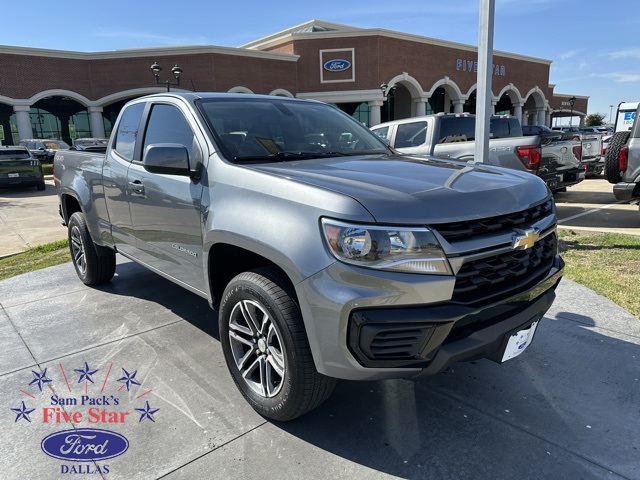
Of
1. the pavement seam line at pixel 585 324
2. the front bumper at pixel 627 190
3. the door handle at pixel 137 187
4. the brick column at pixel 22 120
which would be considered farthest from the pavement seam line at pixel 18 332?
the brick column at pixel 22 120

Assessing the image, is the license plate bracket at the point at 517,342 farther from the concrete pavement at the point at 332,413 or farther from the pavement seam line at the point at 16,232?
the pavement seam line at the point at 16,232

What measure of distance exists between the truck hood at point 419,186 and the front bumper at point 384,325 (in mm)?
312

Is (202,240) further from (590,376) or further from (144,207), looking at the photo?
(590,376)

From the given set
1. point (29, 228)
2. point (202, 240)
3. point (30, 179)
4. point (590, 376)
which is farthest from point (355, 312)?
point (30, 179)

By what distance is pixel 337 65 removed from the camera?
37.5 meters

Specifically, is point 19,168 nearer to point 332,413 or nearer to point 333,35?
point 332,413

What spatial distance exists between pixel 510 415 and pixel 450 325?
105 cm

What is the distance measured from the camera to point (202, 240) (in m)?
3.02

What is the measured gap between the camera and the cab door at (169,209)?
3117mm

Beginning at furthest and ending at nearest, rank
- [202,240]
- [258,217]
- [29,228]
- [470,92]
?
1. [470,92]
2. [29,228]
3. [202,240]
4. [258,217]

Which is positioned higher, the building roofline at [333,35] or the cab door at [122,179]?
the building roofline at [333,35]

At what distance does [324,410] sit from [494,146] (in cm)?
734

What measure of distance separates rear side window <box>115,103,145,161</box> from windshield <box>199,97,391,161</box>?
99 cm

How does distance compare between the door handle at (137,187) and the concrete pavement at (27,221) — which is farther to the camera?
the concrete pavement at (27,221)
